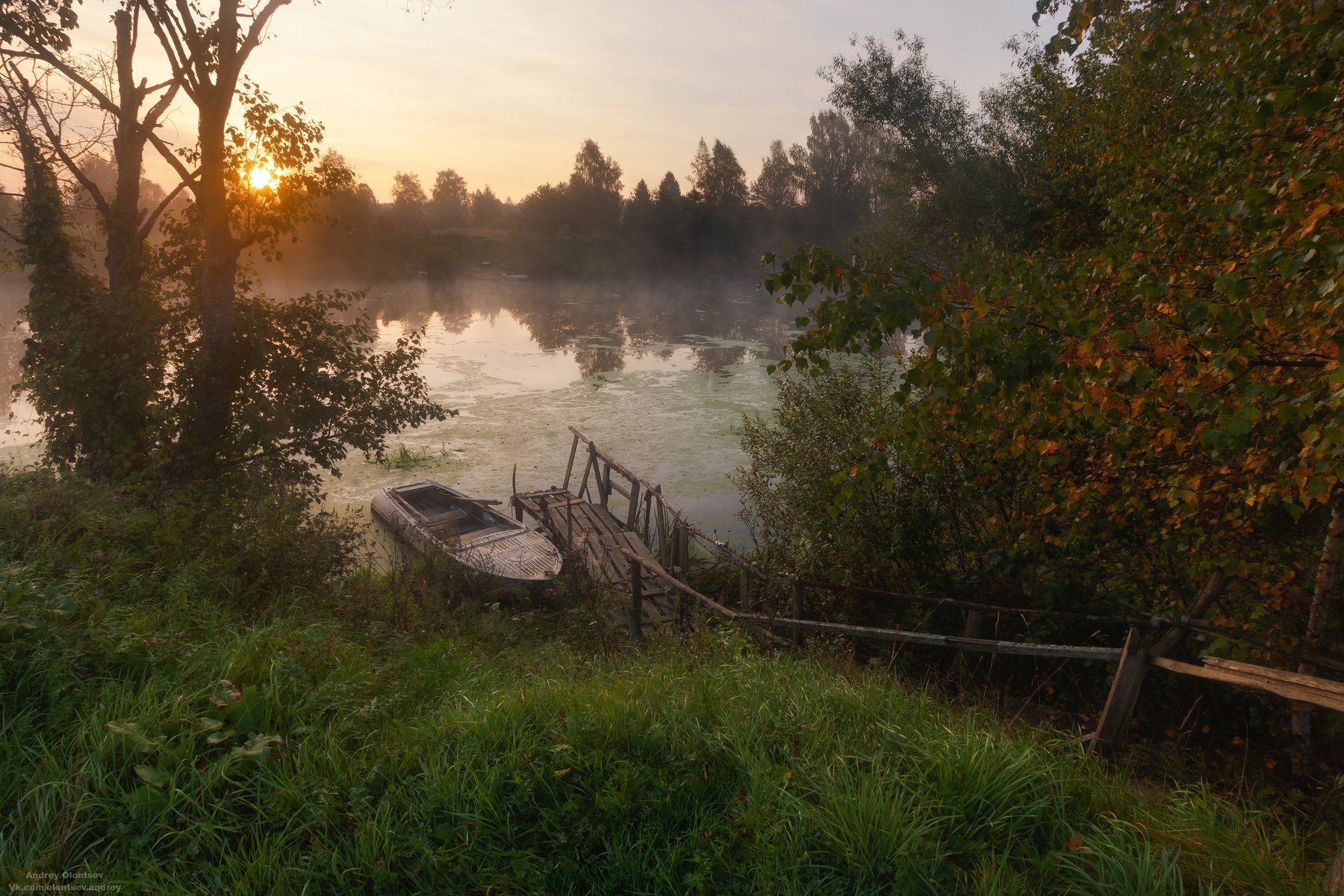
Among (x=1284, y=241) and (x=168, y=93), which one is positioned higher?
(x=168, y=93)

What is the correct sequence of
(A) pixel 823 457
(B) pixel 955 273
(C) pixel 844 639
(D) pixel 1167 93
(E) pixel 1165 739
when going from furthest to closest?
(D) pixel 1167 93
(A) pixel 823 457
(C) pixel 844 639
(E) pixel 1165 739
(B) pixel 955 273

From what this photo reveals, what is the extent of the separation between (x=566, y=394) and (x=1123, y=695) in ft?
62.8

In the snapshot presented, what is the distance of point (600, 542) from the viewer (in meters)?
10.9

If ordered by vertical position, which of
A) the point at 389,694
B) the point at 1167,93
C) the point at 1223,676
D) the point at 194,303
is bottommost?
the point at 389,694

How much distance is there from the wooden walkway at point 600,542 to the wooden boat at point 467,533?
499mm

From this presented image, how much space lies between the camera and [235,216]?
10.4 meters

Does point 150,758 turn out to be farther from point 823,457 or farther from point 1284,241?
point 823,457

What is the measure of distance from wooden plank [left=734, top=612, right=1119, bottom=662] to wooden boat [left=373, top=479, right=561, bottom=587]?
516 centimetres

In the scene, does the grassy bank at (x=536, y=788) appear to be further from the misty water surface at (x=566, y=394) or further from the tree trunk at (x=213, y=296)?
the misty water surface at (x=566, y=394)

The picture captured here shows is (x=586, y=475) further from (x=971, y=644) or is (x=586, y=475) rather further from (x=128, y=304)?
(x=971, y=644)

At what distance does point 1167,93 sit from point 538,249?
6323cm

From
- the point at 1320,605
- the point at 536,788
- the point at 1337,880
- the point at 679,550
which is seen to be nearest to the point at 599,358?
the point at 679,550

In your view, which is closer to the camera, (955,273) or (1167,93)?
(955,273)

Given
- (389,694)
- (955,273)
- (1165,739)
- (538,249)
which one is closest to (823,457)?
(1165,739)
